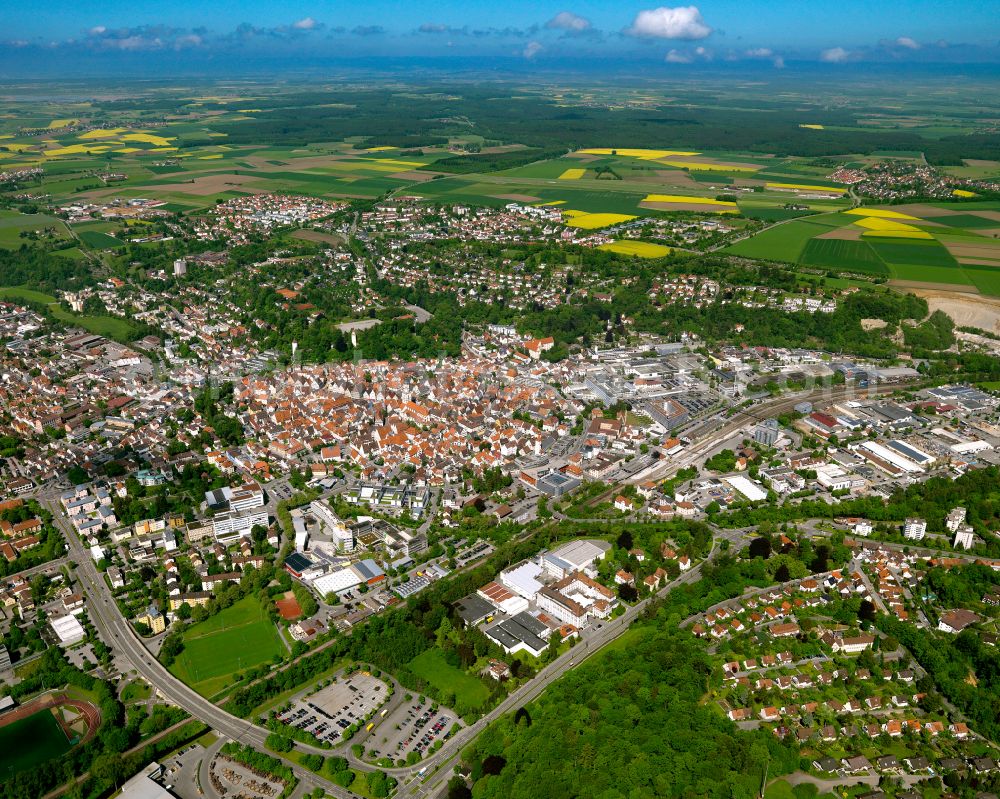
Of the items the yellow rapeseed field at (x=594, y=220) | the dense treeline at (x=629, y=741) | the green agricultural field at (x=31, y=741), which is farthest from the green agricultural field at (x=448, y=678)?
the yellow rapeseed field at (x=594, y=220)

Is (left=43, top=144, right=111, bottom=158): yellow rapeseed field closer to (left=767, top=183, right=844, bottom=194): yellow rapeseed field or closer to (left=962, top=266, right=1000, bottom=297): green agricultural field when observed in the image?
(left=767, top=183, right=844, bottom=194): yellow rapeseed field

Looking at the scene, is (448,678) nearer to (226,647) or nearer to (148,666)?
(226,647)

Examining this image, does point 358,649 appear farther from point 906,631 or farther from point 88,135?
point 88,135

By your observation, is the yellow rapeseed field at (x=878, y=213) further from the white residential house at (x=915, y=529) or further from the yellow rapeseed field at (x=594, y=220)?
the white residential house at (x=915, y=529)

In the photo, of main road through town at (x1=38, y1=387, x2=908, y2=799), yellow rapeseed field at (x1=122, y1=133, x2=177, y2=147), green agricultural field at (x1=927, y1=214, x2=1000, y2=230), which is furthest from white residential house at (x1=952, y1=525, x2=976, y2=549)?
yellow rapeseed field at (x1=122, y1=133, x2=177, y2=147)

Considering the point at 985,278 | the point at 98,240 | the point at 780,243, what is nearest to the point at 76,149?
the point at 98,240
